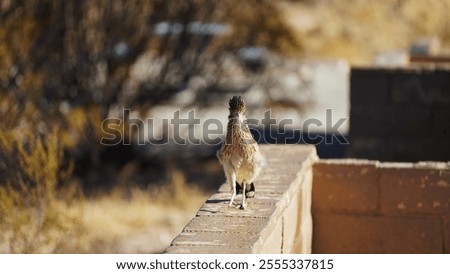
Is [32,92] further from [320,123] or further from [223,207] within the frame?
[223,207]

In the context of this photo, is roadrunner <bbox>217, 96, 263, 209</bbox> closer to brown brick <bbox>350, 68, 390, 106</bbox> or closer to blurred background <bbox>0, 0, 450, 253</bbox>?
blurred background <bbox>0, 0, 450, 253</bbox>

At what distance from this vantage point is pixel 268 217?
4117 millimetres

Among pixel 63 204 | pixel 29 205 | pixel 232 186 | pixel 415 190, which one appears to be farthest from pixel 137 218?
pixel 232 186

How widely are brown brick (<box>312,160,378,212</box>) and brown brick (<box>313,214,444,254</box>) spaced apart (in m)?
0.07

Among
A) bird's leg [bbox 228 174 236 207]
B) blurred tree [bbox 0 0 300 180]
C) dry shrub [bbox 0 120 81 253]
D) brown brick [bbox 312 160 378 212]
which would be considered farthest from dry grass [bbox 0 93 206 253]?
bird's leg [bbox 228 174 236 207]

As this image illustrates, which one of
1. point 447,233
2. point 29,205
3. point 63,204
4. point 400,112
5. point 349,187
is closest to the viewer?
point 447,233

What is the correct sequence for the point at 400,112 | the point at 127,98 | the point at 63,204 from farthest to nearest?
the point at 127,98 → the point at 63,204 → the point at 400,112

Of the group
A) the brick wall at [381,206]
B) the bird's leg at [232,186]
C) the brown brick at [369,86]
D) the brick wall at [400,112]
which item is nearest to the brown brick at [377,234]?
the brick wall at [381,206]

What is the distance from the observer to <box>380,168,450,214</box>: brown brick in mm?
5332

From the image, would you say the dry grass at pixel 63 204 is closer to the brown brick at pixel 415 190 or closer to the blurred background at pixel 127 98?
the blurred background at pixel 127 98

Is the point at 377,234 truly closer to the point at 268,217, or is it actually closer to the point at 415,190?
the point at 415,190

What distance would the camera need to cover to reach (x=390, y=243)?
5.46m

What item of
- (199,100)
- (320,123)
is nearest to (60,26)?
(199,100)

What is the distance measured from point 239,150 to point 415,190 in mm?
1661
